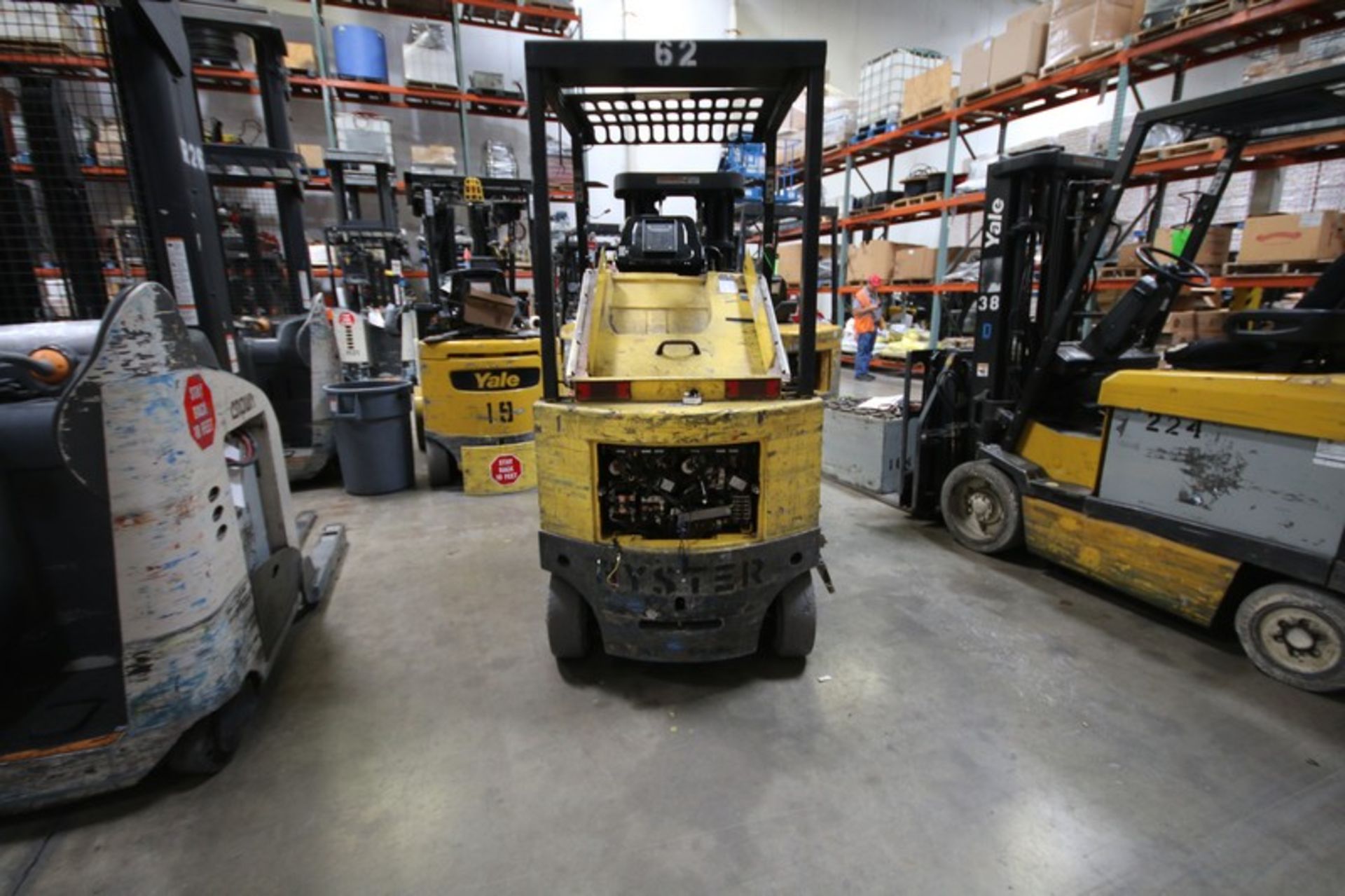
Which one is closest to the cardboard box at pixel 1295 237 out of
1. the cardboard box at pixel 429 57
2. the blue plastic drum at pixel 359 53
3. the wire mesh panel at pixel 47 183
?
the wire mesh panel at pixel 47 183

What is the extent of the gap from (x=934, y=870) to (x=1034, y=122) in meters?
17.3

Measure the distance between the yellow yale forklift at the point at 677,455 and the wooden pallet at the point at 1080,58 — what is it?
6.57 metres

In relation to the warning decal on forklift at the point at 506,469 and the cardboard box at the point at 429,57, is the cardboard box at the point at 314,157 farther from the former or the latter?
the warning decal on forklift at the point at 506,469

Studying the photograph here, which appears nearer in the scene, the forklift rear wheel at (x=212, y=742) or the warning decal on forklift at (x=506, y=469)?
the forklift rear wheel at (x=212, y=742)

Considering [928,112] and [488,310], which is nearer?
Result: [488,310]

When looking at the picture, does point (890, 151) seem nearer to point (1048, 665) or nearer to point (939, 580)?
point (939, 580)

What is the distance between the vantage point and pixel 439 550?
4.13 metres

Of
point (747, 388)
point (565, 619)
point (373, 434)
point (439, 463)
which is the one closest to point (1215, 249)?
point (747, 388)

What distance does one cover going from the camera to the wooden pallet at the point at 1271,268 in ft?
19.2

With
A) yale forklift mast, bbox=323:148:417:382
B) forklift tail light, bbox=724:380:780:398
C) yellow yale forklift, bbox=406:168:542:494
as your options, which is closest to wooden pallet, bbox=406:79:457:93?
yale forklift mast, bbox=323:148:417:382

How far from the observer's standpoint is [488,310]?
5336 mm

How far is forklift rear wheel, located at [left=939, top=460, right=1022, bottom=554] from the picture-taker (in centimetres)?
383

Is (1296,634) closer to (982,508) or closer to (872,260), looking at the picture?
(982,508)

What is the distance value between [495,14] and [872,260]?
788cm
